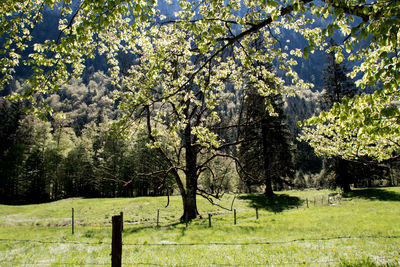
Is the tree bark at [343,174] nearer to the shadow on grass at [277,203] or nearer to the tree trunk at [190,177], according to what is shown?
the shadow on grass at [277,203]

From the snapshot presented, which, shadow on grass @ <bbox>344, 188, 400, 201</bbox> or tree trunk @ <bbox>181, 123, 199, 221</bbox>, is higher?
tree trunk @ <bbox>181, 123, 199, 221</bbox>

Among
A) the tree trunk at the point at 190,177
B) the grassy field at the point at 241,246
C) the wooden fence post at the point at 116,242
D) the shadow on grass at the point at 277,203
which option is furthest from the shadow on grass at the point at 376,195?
the wooden fence post at the point at 116,242

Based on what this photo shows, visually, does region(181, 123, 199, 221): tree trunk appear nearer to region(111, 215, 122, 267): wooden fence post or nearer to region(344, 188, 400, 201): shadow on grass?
region(111, 215, 122, 267): wooden fence post

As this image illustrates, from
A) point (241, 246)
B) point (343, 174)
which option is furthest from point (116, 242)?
point (343, 174)

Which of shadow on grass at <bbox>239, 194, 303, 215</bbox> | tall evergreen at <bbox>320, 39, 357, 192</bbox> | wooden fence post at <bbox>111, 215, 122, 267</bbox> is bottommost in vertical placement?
shadow on grass at <bbox>239, 194, 303, 215</bbox>

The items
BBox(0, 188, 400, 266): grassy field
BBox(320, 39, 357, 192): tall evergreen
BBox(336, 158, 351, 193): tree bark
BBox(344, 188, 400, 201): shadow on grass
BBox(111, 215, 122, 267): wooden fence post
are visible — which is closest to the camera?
BBox(111, 215, 122, 267): wooden fence post

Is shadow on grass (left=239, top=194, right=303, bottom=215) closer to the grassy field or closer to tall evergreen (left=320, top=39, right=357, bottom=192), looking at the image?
tall evergreen (left=320, top=39, right=357, bottom=192)

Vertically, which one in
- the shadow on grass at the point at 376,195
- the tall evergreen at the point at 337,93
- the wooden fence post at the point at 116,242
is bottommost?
the shadow on grass at the point at 376,195

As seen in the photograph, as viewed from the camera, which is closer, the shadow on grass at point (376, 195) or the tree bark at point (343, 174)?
the shadow on grass at point (376, 195)

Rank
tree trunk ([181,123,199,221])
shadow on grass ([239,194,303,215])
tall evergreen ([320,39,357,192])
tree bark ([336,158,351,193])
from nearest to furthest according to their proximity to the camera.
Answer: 1. tree trunk ([181,123,199,221])
2. shadow on grass ([239,194,303,215])
3. tree bark ([336,158,351,193])
4. tall evergreen ([320,39,357,192])

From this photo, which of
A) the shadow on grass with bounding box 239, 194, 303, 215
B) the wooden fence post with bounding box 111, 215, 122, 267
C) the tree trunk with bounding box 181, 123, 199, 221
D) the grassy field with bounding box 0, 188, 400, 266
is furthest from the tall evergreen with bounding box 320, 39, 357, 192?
the wooden fence post with bounding box 111, 215, 122, 267

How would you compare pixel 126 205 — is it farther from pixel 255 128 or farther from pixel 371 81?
pixel 371 81

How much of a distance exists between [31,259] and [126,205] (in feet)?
82.2

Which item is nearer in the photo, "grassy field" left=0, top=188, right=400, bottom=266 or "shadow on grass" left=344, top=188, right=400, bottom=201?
"grassy field" left=0, top=188, right=400, bottom=266
